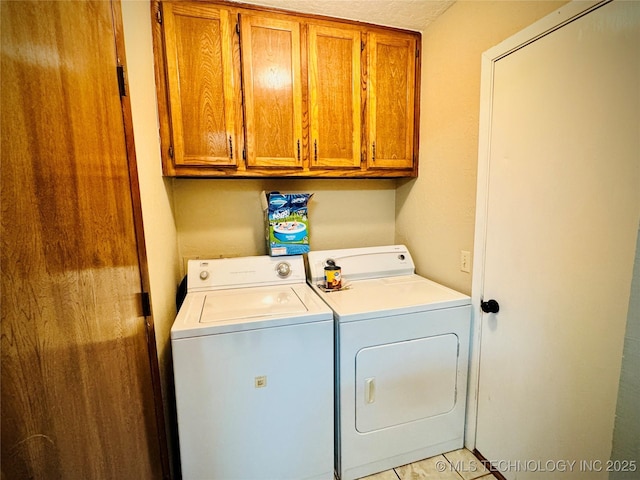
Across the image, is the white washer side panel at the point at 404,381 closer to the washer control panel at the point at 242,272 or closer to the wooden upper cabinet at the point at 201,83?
the washer control panel at the point at 242,272

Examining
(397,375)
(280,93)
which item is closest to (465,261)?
(397,375)

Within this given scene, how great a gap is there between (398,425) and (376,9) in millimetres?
2275

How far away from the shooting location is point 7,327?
17.8 inches

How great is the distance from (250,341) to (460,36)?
1.88 m

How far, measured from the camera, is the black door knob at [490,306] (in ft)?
4.41

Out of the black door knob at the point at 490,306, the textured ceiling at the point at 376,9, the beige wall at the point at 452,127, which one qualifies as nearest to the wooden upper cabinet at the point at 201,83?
the textured ceiling at the point at 376,9

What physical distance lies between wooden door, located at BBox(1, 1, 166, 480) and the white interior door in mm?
1553

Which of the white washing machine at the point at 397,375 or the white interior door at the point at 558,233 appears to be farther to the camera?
the white washing machine at the point at 397,375

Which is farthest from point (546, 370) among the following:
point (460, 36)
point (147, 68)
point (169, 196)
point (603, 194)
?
point (147, 68)

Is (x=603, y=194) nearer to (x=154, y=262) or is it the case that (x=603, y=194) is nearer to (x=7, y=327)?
(x=7, y=327)

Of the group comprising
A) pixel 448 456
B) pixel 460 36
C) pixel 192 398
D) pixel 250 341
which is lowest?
pixel 448 456

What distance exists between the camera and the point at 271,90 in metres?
1.53

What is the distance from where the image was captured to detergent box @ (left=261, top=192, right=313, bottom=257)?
1708mm

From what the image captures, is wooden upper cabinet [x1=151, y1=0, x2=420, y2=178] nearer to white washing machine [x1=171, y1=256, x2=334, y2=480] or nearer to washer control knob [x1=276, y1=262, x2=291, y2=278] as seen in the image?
washer control knob [x1=276, y1=262, x2=291, y2=278]
